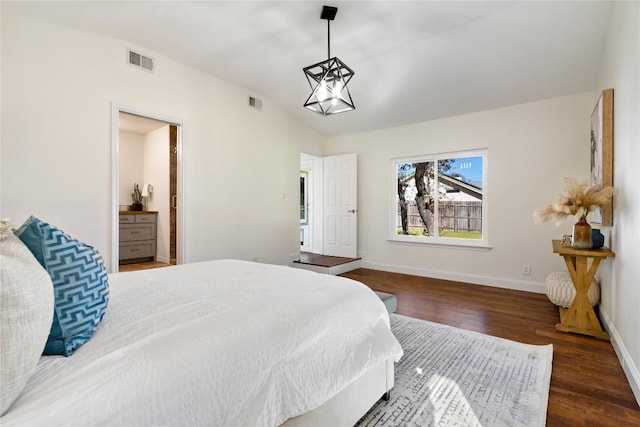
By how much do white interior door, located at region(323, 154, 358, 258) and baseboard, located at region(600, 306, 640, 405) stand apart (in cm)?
349

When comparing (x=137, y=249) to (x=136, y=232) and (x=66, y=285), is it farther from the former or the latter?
(x=66, y=285)

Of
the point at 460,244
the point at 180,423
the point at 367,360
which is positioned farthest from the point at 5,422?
the point at 460,244

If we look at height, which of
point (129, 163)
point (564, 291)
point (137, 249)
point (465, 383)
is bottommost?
point (465, 383)

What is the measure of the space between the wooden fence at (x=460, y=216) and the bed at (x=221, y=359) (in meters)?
3.46

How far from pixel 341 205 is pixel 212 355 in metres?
4.91

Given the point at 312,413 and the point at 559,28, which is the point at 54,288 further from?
the point at 559,28

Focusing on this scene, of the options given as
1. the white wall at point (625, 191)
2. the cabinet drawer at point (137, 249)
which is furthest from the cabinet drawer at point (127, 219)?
the white wall at point (625, 191)

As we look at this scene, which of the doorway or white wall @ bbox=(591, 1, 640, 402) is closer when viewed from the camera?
white wall @ bbox=(591, 1, 640, 402)

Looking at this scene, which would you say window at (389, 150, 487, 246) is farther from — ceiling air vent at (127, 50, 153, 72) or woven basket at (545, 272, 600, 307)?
ceiling air vent at (127, 50, 153, 72)

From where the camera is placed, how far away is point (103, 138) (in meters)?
3.09

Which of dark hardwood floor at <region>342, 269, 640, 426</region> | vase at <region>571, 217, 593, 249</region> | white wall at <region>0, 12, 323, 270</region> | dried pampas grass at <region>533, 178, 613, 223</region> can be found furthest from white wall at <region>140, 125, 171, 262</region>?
vase at <region>571, 217, 593, 249</region>

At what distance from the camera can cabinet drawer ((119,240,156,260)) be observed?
5.05 m

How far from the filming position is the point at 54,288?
35.7 inches

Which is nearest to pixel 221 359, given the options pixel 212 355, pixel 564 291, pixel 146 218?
pixel 212 355
